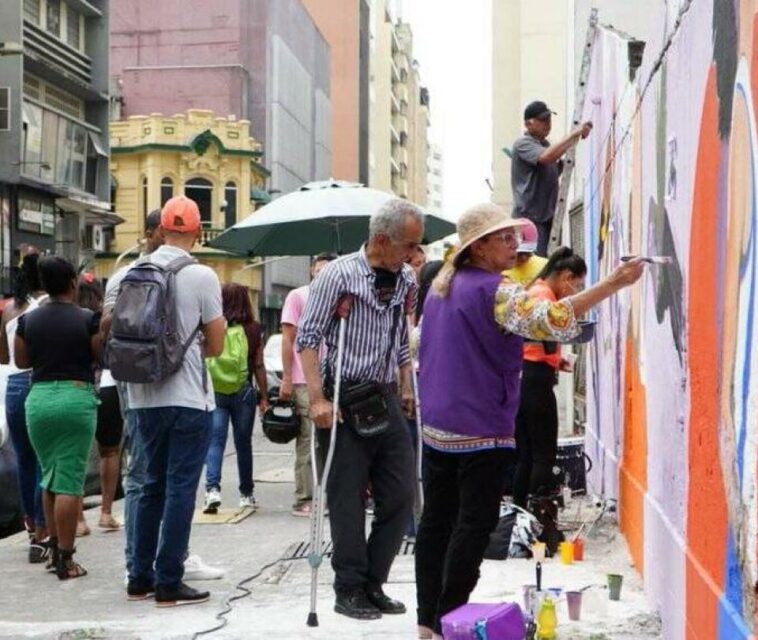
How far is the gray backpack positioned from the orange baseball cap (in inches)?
9.2

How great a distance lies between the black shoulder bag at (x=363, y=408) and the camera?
20.7 feet

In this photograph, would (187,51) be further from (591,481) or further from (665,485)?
(665,485)

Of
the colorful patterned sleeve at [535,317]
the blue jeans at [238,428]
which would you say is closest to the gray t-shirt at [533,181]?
the blue jeans at [238,428]

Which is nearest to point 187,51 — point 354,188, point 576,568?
point 354,188

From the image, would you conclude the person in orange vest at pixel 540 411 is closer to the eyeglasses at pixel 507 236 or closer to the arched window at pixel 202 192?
the eyeglasses at pixel 507 236

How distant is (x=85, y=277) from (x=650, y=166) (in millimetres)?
3717

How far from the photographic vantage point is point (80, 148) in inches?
1574

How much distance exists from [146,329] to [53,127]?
3205cm

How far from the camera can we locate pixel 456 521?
18.5ft

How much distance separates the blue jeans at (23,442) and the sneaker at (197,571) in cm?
127

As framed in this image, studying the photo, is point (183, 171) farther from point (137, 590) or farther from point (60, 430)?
point (137, 590)

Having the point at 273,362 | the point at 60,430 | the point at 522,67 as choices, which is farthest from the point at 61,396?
the point at 522,67

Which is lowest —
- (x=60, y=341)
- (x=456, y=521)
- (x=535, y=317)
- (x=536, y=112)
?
(x=456, y=521)

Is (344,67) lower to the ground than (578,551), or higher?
higher
